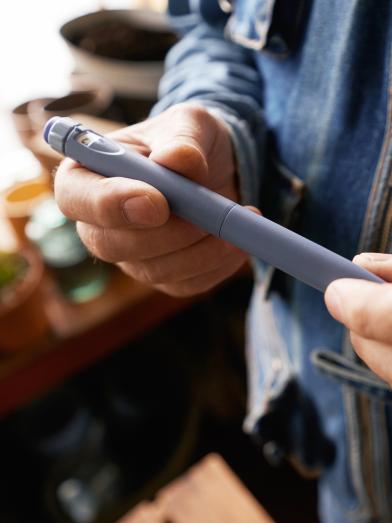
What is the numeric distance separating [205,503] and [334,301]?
0.51m

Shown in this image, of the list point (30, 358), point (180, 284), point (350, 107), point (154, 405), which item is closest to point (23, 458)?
point (154, 405)

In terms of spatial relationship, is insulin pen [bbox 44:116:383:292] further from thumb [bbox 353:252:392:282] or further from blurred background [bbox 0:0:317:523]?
blurred background [bbox 0:0:317:523]

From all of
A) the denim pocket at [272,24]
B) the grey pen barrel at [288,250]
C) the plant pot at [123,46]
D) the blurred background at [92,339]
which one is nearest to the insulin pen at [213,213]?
the grey pen barrel at [288,250]

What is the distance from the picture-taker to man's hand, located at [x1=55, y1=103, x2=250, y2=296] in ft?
0.83

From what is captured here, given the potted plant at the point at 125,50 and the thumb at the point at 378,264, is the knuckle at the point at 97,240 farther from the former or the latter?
the potted plant at the point at 125,50

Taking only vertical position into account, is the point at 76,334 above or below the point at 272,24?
below

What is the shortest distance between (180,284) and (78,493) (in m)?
0.68

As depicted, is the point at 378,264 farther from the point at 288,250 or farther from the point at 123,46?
the point at 123,46

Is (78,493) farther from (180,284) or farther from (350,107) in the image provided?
(350,107)

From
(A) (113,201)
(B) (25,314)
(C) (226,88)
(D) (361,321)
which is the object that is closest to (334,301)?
(D) (361,321)

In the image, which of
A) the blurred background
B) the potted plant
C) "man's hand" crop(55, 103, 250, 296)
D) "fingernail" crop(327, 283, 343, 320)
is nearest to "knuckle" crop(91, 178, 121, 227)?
"man's hand" crop(55, 103, 250, 296)

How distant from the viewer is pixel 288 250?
251 millimetres

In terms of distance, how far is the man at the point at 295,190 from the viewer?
27cm

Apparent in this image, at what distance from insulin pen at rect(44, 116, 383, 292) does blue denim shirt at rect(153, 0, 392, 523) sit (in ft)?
0.24
